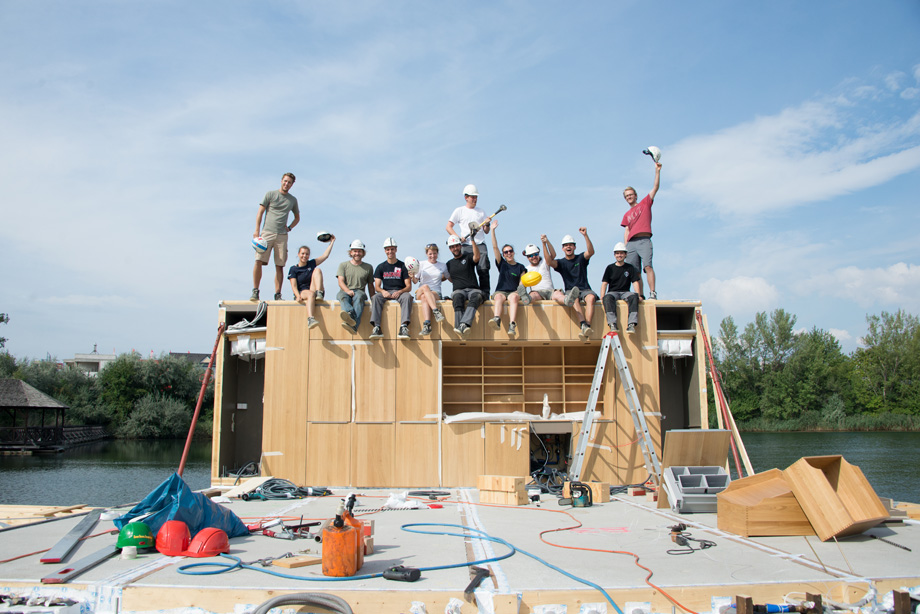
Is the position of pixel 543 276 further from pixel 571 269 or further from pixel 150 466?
pixel 150 466

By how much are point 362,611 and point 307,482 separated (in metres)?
5.72

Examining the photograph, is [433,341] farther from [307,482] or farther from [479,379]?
[307,482]

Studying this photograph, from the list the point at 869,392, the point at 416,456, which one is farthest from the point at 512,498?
the point at 869,392

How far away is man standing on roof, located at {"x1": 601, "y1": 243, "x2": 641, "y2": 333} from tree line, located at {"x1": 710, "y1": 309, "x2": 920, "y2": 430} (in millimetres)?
35831

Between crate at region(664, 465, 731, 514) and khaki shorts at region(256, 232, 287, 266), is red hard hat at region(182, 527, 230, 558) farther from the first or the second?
khaki shorts at region(256, 232, 287, 266)

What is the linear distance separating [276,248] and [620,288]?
16.9 feet

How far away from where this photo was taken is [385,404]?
873 centimetres

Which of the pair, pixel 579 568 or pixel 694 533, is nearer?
pixel 579 568

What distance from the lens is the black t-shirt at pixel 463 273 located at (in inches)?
347

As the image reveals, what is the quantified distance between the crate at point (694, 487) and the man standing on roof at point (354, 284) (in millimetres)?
4606

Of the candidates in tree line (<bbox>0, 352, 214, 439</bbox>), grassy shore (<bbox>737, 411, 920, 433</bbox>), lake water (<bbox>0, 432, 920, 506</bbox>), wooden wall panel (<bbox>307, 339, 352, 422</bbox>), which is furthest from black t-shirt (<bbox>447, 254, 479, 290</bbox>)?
grassy shore (<bbox>737, 411, 920, 433</bbox>)

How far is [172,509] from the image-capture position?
14.2ft

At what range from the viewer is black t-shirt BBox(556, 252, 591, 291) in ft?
30.3

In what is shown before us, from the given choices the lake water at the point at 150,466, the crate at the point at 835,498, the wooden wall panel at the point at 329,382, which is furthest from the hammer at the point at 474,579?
the lake water at the point at 150,466
